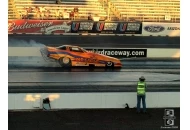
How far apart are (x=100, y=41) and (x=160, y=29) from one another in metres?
1.62

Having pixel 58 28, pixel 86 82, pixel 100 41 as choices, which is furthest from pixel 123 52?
pixel 58 28

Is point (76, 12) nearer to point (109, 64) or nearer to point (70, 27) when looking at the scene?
point (70, 27)

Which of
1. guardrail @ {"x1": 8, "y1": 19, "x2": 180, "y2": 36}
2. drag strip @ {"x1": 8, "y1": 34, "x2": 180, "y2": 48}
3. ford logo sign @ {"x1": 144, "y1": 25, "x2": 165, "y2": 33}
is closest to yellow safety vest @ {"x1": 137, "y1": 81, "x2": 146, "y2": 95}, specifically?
drag strip @ {"x1": 8, "y1": 34, "x2": 180, "y2": 48}

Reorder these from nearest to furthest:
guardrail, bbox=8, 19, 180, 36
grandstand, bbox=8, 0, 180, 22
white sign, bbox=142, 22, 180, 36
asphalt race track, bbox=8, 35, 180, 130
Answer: asphalt race track, bbox=8, 35, 180, 130 < grandstand, bbox=8, 0, 180, 22 < guardrail, bbox=8, 19, 180, 36 < white sign, bbox=142, 22, 180, 36

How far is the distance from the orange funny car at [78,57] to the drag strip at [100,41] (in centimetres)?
15

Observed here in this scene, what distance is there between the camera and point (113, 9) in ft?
34.3

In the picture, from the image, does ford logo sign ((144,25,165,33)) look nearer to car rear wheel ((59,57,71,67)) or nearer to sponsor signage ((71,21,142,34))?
sponsor signage ((71,21,142,34))

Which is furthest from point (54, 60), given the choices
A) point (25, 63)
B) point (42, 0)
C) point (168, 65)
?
point (168, 65)

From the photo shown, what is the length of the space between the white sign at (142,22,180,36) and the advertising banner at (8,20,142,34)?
160mm

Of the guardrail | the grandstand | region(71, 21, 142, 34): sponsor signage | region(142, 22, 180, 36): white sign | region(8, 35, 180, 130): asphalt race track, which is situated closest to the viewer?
region(8, 35, 180, 130): asphalt race track

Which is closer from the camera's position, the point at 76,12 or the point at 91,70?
the point at 76,12

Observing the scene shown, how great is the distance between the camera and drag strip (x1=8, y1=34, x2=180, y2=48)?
33.9ft

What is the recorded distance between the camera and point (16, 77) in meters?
10.3
